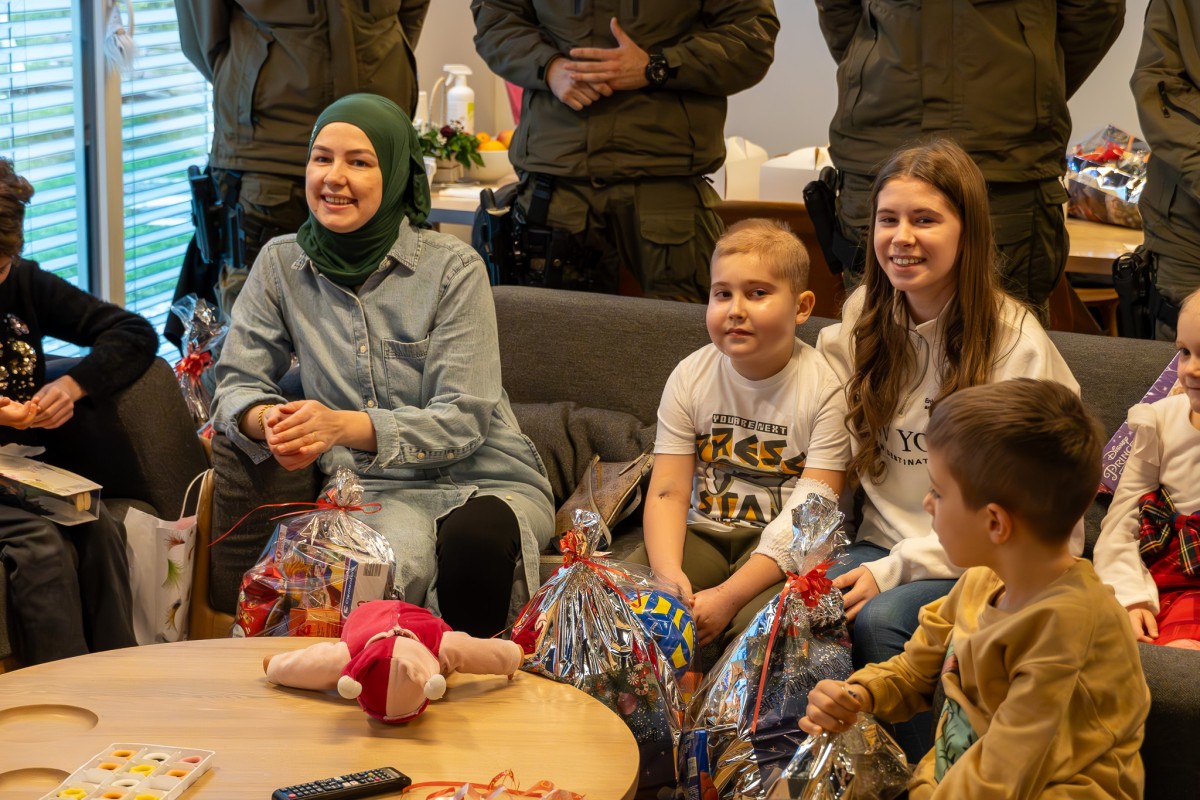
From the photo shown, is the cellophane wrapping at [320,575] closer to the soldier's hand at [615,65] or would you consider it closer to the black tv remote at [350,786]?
the black tv remote at [350,786]

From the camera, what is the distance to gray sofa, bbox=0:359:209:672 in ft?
8.59

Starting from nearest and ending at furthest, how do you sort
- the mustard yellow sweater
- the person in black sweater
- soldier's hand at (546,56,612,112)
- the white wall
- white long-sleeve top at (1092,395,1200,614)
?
the mustard yellow sweater
white long-sleeve top at (1092,395,1200,614)
the person in black sweater
soldier's hand at (546,56,612,112)
the white wall

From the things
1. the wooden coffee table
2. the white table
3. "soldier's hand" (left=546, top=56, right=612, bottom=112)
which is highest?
"soldier's hand" (left=546, top=56, right=612, bottom=112)

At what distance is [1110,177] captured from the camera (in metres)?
4.27

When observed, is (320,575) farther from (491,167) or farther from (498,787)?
(491,167)

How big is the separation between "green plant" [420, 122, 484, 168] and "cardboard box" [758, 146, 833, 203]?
113 centimetres

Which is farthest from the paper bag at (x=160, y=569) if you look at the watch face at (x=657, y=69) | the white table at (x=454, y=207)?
the white table at (x=454, y=207)

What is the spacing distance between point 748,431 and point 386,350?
72 centimetres

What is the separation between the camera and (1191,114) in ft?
9.44

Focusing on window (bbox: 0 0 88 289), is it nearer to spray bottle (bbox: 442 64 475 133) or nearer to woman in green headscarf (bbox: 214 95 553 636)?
spray bottle (bbox: 442 64 475 133)

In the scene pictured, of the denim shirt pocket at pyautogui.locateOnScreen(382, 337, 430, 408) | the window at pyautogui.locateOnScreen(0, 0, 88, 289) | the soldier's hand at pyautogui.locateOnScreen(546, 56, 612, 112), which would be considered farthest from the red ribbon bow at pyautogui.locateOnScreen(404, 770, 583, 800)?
the window at pyautogui.locateOnScreen(0, 0, 88, 289)

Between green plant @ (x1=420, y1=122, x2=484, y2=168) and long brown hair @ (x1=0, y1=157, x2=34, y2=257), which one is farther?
green plant @ (x1=420, y1=122, x2=484, y2=168)

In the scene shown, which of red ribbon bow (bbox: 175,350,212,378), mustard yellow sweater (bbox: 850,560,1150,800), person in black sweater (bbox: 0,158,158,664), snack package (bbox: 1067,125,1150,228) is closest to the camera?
mustard yellow sweater (bbox: 850,560,1150,800)

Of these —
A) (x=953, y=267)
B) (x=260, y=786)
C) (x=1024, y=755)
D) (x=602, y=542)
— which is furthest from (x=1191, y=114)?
(x=260, y=786)
